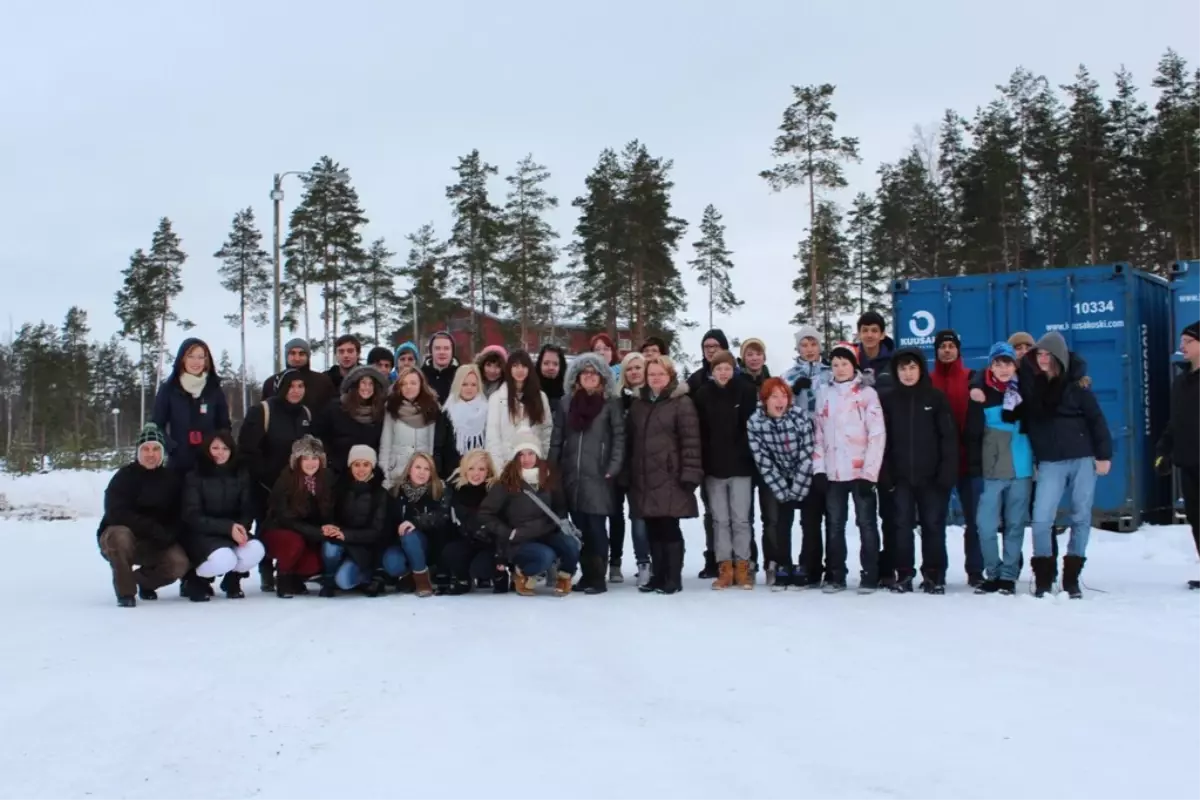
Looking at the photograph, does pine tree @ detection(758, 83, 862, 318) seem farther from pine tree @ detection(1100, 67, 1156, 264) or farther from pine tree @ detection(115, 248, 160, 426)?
pine tree @ detection(115, 248, 160, 426)

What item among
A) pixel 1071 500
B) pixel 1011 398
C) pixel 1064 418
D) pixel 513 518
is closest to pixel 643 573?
pixel 513 518

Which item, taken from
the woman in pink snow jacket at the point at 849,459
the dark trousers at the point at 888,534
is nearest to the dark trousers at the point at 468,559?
the woman in pink snow jacket at the point at 849,459

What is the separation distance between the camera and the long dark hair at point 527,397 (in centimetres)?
823

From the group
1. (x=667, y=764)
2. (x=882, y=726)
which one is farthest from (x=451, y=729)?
(x=882, y=726)

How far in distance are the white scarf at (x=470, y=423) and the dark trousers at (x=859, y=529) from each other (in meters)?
2.89

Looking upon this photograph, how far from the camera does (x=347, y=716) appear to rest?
4.30m

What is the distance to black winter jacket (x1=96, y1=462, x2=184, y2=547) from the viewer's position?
24.9 feet

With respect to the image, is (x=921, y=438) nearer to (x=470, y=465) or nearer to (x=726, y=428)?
(x=726, y=428)

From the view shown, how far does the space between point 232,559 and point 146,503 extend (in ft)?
2.58

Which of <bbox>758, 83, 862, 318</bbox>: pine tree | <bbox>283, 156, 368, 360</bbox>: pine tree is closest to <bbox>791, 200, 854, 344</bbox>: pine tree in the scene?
<bbox>758, 83, 862, 318</bbox>: pine tree

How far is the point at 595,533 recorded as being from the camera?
808 cm

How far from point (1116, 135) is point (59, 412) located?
205ft

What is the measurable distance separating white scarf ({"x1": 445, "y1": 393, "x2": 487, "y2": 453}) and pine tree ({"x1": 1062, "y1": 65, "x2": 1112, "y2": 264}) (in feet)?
97.0

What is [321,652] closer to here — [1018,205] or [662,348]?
[662,348]
